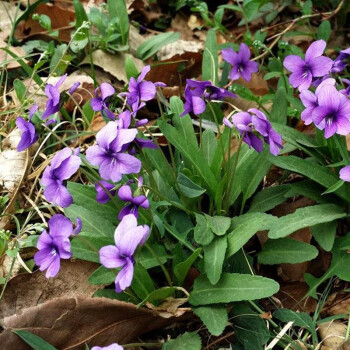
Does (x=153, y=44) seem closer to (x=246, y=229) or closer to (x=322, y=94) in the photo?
(x=322, y=94)

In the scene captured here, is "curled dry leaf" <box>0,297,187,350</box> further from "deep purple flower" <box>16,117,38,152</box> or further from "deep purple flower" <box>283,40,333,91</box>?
"deep purple flower" <box>283,40,333,91</box>

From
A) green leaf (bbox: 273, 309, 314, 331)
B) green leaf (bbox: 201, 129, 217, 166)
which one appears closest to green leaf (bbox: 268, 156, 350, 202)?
green leaf (bbox: 201, 129, 217, 166)

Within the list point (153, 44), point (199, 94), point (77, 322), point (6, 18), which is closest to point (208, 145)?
point (199, 94)

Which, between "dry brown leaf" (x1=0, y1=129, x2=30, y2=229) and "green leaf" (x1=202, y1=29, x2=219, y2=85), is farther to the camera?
"green leaf" (x1=202, y1=29, x2=219, y2=85)

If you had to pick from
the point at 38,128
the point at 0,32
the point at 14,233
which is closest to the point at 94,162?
the point at 38,128

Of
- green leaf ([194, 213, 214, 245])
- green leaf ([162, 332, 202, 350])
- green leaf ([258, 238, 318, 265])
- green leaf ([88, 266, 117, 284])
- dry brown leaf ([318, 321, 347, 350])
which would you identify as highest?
green leaf ([194, 213, 214, 245])

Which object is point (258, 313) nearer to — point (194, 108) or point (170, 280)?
point (170, 280)

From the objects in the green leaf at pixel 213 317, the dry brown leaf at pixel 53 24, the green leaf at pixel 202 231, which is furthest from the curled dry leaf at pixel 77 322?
the dry brown leaf at pixel 53 24
